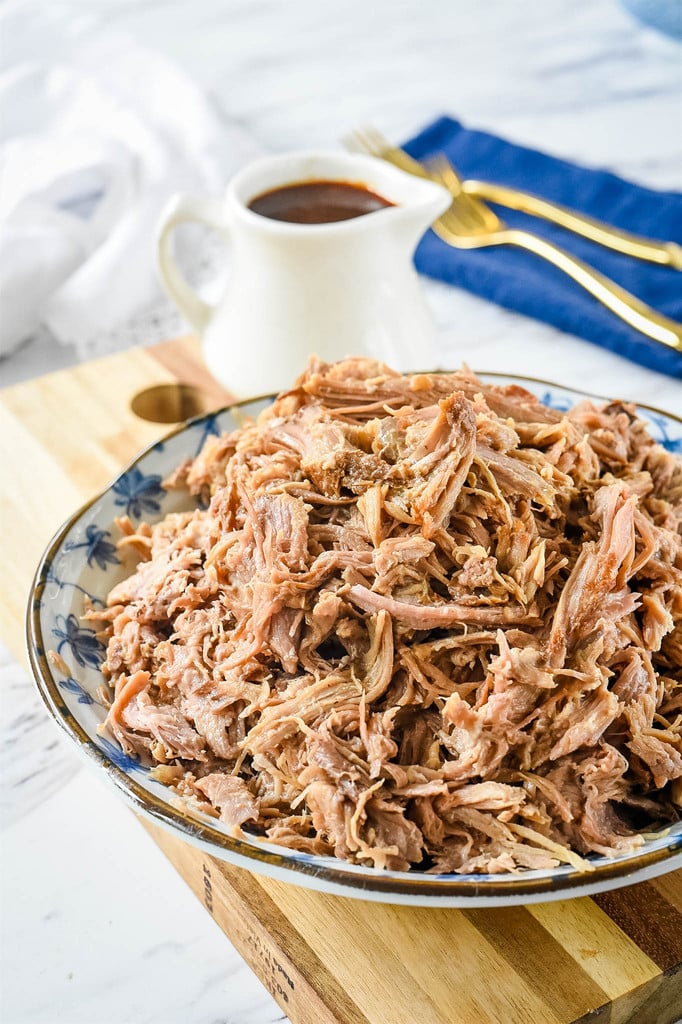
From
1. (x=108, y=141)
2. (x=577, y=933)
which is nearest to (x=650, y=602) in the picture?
(x=577, y=933)

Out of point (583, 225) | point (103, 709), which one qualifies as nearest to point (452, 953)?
point (103, 709)

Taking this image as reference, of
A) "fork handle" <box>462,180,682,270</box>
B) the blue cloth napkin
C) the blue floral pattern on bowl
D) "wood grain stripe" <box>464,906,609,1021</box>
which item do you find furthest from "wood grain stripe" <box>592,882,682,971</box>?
"fork handle" <box>462,180,682,270</box>

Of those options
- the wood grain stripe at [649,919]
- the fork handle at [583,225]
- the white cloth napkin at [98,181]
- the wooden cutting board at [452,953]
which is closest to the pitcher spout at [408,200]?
the fork handle at [583,225]

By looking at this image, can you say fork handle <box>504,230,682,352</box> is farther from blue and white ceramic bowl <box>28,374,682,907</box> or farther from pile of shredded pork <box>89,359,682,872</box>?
pile of shredded pork <box>89,359,682,872</box>

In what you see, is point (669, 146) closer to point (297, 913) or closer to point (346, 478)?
point (346, 478)

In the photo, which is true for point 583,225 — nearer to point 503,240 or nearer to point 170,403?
point 503,240
